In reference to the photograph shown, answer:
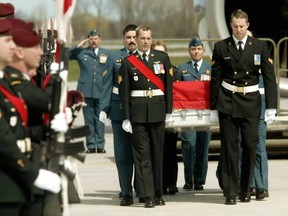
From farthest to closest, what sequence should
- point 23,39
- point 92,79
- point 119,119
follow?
point 92,79 < point 119,119 < point 23,39

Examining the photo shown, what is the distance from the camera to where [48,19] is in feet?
33.2

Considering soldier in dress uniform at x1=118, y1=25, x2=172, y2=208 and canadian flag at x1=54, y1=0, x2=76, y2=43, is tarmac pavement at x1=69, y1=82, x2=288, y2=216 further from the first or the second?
canadian flag at x1=54, y1=0, x2=76, y2=43

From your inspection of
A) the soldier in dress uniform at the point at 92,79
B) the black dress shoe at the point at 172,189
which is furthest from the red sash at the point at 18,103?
the soldier in dress uniform at the point at 92,79

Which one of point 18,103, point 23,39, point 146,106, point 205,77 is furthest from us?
point 205,77

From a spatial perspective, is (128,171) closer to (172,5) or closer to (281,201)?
(281,201)

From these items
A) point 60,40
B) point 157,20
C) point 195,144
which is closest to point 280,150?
point 195,144

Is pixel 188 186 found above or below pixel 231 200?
below

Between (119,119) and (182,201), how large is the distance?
86 cm

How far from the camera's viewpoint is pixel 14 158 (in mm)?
5496

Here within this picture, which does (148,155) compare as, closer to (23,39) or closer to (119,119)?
(119,119)

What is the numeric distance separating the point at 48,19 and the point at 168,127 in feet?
4.49

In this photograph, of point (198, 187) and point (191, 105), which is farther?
point (198, 187)

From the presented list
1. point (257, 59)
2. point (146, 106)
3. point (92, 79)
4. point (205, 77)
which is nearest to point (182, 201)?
point (146, 106)

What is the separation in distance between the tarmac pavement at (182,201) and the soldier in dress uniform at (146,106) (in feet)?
0.84
